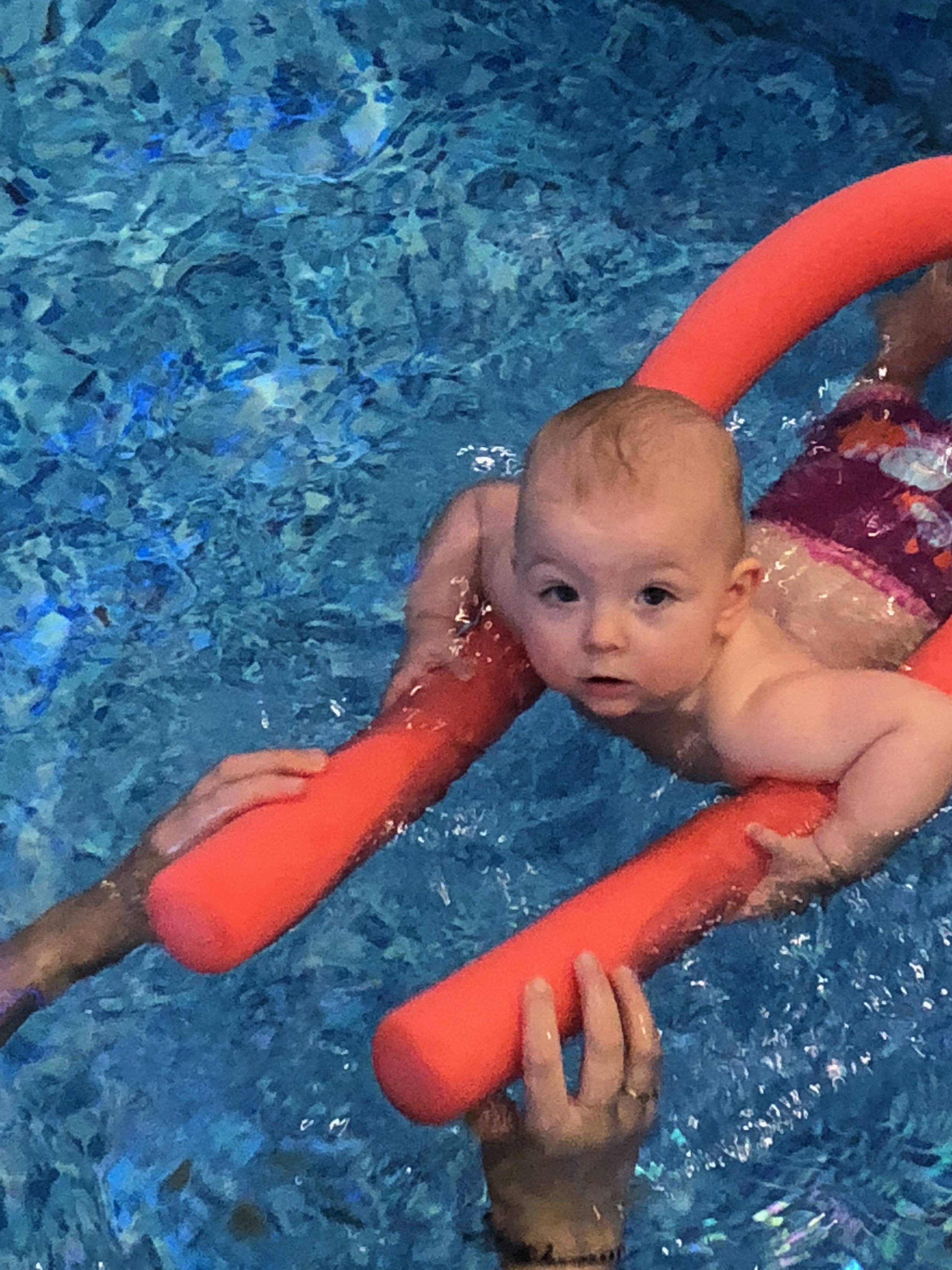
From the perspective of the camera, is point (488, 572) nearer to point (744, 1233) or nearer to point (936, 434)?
point (936, 434)

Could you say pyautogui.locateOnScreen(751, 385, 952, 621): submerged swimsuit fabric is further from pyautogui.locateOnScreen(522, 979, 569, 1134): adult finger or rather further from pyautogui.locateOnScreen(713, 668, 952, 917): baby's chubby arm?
pyautogui.locateOnScreen(522, 979, 569, 1134): adult finger

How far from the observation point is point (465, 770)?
1353mm

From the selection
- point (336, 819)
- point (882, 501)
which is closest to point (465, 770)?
point (336, 819)

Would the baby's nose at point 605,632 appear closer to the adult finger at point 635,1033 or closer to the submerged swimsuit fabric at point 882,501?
the adult finger at point 635,1033

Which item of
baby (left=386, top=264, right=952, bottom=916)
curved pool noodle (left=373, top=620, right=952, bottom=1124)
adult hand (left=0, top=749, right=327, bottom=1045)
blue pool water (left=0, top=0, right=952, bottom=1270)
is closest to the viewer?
curved pool noodle (left=373, top=620, right=952, bottom=1124)

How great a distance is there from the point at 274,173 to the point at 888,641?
1294 mm

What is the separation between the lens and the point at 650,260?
215cm

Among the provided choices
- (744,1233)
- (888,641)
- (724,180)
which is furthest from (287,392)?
(744,1233)

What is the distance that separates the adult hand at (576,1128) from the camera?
1.05 m

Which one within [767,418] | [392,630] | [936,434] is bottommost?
[392,630]

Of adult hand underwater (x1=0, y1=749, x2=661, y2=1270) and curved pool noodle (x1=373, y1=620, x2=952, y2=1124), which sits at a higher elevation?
curved pool noodle (x1=373, y1=620, x2=952, y2=1124)

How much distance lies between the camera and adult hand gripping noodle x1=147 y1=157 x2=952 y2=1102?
1039mm

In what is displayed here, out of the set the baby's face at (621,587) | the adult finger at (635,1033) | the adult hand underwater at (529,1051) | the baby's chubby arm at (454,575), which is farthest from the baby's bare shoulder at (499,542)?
the adult finger at (635,1033)

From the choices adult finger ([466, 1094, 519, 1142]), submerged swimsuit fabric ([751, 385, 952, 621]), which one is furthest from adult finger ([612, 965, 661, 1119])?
submerged swimsuit fabric ([751, 385, 952, 621])
